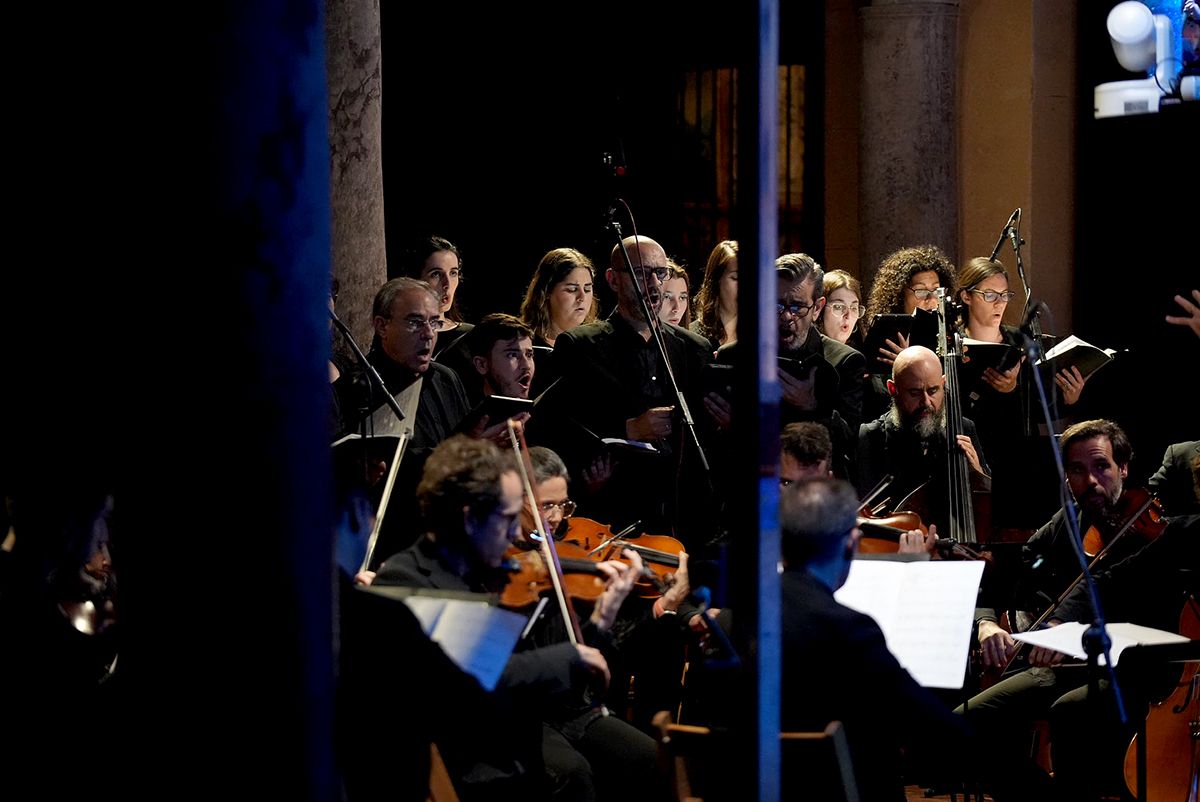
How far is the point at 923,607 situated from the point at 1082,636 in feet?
1.50

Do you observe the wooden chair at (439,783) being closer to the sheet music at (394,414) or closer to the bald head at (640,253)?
the sheet music at (394,414)

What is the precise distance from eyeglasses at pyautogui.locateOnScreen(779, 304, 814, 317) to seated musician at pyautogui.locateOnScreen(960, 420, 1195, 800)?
1017 mm

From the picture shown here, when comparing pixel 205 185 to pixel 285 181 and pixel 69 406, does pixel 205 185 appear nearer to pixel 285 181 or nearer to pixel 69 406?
pixel 285 181

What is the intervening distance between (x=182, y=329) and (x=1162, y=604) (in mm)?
3616

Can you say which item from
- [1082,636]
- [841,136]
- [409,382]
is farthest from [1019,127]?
[1082,636]

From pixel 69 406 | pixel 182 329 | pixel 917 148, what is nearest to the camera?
pixel 182 329

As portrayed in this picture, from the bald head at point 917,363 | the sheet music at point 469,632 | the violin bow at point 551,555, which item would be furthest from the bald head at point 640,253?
the sheet music at point 469,632

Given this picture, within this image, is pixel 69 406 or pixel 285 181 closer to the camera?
pixel 285 181

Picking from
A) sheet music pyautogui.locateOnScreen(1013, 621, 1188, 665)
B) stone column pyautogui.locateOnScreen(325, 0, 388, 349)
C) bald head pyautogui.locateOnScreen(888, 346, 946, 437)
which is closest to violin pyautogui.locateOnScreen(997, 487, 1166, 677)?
sheet music pyautogui.locateOnScreen(1013, 621, 1188, 665)

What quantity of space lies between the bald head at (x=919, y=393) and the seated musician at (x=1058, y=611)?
473mm

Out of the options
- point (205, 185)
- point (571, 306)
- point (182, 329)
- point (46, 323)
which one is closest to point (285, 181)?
point (205, 185)

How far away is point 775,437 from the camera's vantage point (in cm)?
252

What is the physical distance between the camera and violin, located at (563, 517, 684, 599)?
4.56 meters

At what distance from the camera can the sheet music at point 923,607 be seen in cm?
370
